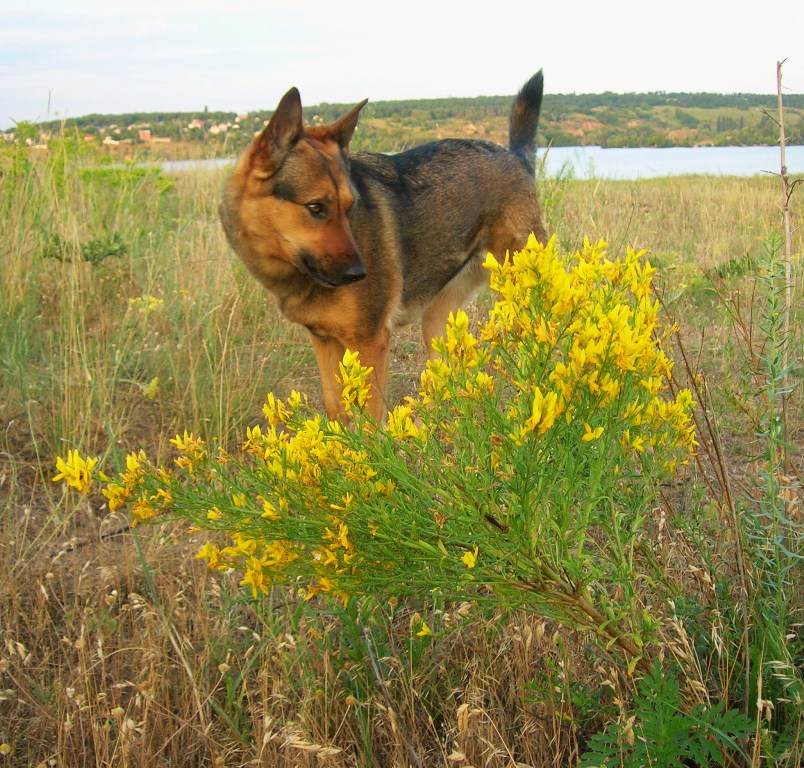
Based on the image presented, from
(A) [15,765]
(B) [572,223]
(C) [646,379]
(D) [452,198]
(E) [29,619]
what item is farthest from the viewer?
(B) [572,223]

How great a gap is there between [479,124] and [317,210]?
689 centimetres

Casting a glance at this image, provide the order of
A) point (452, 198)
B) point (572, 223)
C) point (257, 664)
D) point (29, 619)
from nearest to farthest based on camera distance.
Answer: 1. point (257, 664)
2. point (29, 619)
3. point (452, 198)
4. point (572, 223)

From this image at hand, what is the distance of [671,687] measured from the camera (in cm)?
143

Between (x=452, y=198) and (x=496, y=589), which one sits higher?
(x=452, y=198)

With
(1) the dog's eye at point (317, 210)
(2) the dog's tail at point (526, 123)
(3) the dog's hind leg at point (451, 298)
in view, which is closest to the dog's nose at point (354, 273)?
(1) the dog's eye at point (317, 210)

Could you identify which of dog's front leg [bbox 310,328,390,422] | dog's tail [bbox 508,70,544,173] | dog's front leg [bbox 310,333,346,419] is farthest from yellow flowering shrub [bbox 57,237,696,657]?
dog's tail [bbox 508,70,544,173]

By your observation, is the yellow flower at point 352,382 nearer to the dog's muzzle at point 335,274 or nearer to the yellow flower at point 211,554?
the yellow flower at point 211,554

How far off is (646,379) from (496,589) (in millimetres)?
470

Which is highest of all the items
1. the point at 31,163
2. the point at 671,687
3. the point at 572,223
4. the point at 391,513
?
the point at 31,163

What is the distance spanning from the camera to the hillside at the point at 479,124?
7.74 meters

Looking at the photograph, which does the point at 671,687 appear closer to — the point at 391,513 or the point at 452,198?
the point at 391,513

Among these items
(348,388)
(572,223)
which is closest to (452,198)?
(572,223)

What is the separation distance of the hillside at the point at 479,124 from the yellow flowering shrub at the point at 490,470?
1.04m

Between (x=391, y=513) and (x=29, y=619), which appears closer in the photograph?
(x=391, y=513)
